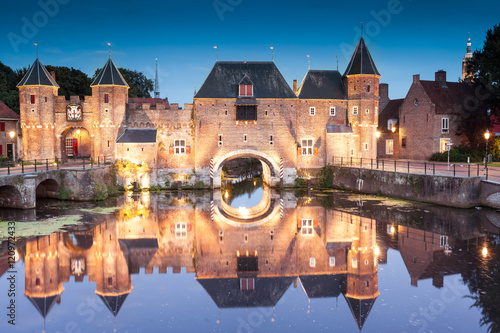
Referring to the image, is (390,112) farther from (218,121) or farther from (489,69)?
(218,121)

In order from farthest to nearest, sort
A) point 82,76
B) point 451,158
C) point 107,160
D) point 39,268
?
point 82,76, point 451,158, point 107,160, point 39,268

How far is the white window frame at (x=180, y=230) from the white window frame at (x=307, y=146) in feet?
48.8

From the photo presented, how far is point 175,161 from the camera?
30.3 meters

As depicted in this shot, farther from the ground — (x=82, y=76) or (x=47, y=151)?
(x=82, y=76)

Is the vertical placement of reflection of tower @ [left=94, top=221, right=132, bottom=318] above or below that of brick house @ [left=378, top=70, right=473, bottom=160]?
below

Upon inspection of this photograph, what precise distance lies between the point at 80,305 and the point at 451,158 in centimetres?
3116

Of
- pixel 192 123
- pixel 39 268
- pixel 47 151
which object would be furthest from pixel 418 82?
pixel 39 268

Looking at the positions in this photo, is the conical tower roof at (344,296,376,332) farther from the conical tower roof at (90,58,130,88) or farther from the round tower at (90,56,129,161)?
the conical tower roof at (90,58,130,88)

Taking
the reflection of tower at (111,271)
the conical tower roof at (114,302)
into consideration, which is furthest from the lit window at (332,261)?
the conical tower roof at (114,302)

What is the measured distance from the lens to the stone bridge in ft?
68.4

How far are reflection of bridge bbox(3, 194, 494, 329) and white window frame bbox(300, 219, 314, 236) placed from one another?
0.15 ft

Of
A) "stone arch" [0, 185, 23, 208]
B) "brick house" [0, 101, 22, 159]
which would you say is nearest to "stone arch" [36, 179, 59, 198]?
"stone arch" [0, 185, 23, 208]

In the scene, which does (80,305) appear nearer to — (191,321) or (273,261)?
(191,321)

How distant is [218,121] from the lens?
30.0 metres
